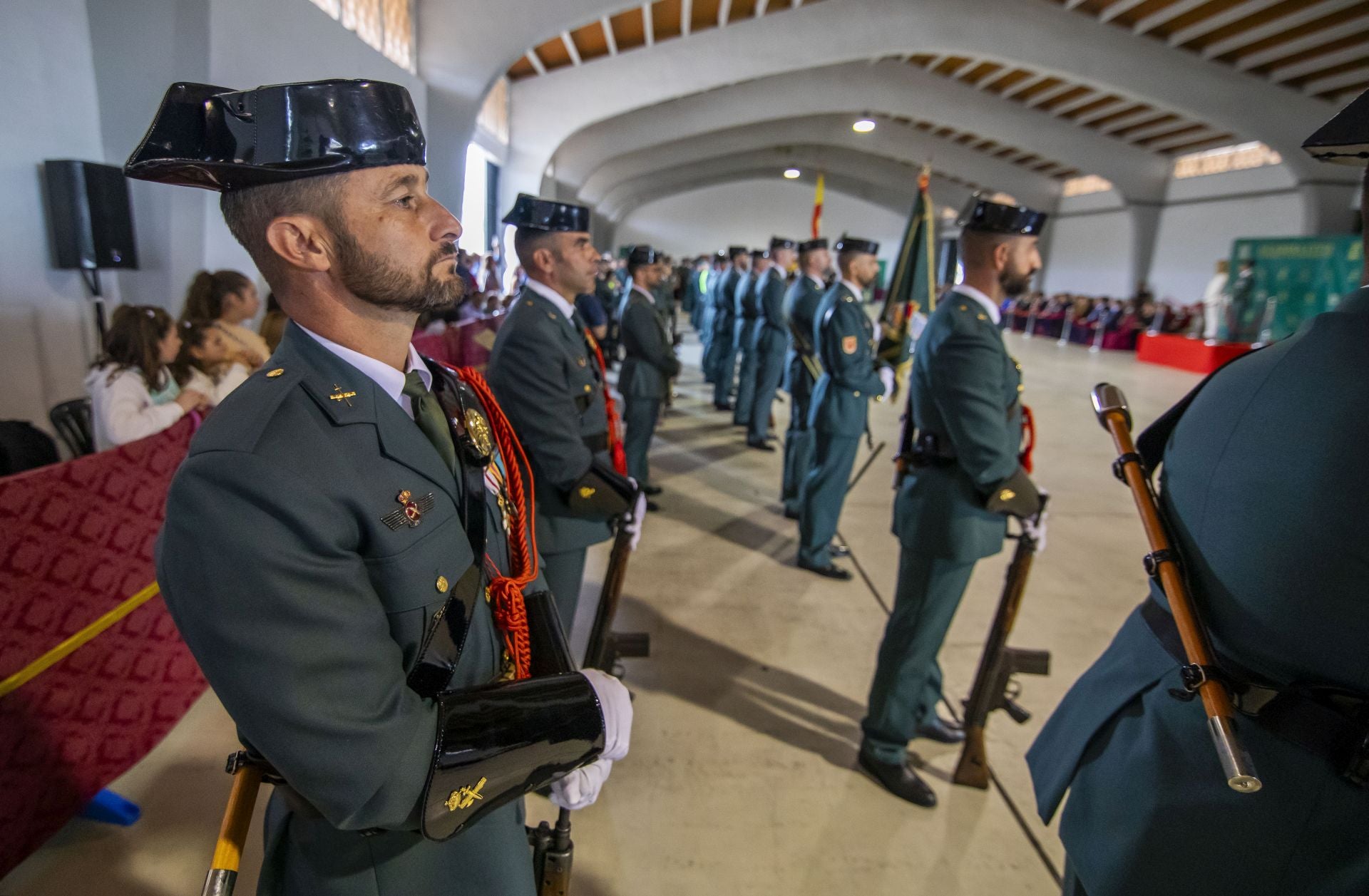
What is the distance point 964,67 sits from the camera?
14.9 metres

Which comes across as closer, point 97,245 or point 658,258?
point 97,245

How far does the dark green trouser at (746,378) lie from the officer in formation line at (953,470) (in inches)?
190

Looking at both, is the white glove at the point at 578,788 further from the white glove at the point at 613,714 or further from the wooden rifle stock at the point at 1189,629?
the wooden rifle stock at the point at 1189,629

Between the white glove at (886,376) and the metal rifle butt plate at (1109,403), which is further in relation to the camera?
the white glove at (886,376)

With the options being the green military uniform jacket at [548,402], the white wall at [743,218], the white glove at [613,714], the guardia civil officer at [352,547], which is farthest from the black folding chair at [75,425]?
the white wall at [743,218]

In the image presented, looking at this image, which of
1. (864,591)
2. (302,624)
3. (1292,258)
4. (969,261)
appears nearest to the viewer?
(302,624)

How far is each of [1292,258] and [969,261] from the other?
15.8m

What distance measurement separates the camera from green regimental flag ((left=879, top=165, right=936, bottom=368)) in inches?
205

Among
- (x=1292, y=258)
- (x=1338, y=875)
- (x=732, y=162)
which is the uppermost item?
(x=732, y=162)

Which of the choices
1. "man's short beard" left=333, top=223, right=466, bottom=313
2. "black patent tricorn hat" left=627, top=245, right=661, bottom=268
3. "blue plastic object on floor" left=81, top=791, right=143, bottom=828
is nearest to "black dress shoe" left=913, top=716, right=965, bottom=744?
"man's short beard" left=333, top=223, right=466, bottom=313

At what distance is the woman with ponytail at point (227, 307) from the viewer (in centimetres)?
349

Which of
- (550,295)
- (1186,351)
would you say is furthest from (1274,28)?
(550,295)

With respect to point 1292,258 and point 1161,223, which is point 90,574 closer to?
point 1292,258

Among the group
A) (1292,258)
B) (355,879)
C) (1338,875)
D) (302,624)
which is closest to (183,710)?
(355,879)
